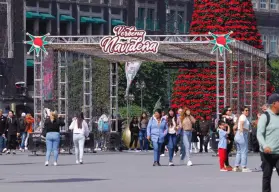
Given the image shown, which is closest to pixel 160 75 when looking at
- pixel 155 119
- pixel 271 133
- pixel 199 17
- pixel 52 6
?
pixel 52 6

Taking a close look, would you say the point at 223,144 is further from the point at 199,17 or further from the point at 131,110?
the point at 131,110

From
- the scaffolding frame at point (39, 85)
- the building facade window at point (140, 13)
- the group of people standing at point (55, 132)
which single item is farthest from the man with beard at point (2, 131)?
the building facade window at point (140, 13)

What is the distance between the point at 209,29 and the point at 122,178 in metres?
30.3

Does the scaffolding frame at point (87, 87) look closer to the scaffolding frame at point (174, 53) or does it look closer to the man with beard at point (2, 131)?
the scaffolding frame at point (174, 53)

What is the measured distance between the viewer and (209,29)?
5866 cm

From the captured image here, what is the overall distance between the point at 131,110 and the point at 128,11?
20.0 metres

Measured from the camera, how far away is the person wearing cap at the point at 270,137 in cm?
2014

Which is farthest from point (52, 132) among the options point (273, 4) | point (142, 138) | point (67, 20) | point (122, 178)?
point (273, 4)

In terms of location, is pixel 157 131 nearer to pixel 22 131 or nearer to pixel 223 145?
pixel 223 145

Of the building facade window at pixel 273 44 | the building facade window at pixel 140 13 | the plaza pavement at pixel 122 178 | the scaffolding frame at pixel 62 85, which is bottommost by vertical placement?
the plaza pavement at pixel 122 178

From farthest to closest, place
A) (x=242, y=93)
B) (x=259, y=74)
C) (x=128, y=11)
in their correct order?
(x=128, y=11) < (x=259, y=74) < (x=242, y=93)

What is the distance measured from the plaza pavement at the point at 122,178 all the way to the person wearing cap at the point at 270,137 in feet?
13.5

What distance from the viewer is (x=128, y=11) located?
102 metres

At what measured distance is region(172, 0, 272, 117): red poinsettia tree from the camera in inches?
2282
